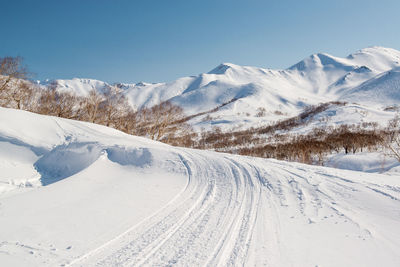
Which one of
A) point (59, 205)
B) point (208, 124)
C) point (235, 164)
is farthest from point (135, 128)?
point (208, 124)

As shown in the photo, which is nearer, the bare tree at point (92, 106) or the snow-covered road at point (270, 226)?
the snow-covered road at point (270, 226)

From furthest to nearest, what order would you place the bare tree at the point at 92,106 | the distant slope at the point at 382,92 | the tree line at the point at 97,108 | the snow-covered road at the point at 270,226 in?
1. the distant slope at the point at 382,92
2. the bare tree at the point at 92,106
3. the tree line at the point at 97,108
4. the snow-covered road at the point at 270,226

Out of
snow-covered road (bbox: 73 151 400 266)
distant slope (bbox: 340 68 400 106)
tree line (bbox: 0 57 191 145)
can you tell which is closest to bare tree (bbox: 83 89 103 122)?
tree line (bbox: 0 57 191 145)

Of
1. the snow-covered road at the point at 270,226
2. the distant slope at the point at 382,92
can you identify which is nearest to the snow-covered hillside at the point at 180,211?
the snow-covered road at the point at 270,226

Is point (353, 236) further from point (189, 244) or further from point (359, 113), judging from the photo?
point (359, 113)

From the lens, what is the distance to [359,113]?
76938mm

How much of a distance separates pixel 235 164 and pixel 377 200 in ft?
15.2

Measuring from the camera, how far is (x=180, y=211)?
5.42 m

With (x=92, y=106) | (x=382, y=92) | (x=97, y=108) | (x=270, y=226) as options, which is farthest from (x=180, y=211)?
(x=382, y=92)

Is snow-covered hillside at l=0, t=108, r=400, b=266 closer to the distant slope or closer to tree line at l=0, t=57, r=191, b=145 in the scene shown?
tree line at l=0, t=57, r=191, b=145

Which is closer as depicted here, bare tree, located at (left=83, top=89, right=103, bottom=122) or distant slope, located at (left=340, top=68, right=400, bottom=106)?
bare tree, located at (left=83, top=89, right=103, bottom=122)

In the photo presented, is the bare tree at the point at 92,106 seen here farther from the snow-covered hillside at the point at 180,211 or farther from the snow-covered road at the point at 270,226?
the snow-covered road at the point at 270,226

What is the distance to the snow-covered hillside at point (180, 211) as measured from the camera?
3684 mm

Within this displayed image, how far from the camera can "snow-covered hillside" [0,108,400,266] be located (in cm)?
368
